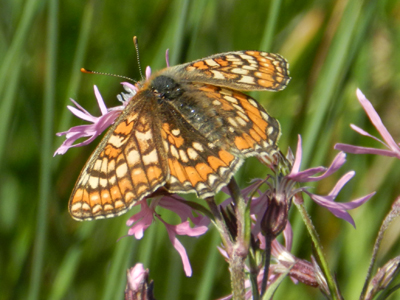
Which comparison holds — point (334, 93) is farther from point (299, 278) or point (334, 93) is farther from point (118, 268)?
point (118, 268)

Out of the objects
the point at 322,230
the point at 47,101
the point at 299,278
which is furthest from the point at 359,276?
the point at 47,101

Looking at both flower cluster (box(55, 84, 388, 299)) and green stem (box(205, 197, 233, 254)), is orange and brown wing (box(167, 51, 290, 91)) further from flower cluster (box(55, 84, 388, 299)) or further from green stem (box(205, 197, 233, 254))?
green stem (box(205, 197, 233, 254))

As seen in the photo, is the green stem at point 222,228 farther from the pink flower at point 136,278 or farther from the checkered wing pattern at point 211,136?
the pink flower at point 136,278

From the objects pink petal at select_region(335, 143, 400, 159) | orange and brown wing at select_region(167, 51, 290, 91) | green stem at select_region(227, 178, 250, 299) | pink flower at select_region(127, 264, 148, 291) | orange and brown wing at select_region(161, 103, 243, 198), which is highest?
orange and brown wing at select_region(167, 51, 290, 91)

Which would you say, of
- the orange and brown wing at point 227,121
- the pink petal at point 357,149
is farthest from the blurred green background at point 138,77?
the pink petal at point 357,149

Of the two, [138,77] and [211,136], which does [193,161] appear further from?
[138,77]

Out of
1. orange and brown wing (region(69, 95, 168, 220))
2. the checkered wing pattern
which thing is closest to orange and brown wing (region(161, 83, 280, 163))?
the checkered wing pattern

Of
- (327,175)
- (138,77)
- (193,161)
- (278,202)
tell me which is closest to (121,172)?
(193,161)

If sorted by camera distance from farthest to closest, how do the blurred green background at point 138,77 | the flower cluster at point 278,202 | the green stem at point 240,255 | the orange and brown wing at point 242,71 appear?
the blurred green background at point 138,77 → the orange and brown wing at point 242,71 → the flower cluster at point 278,202 → the green stem at point 240,255
